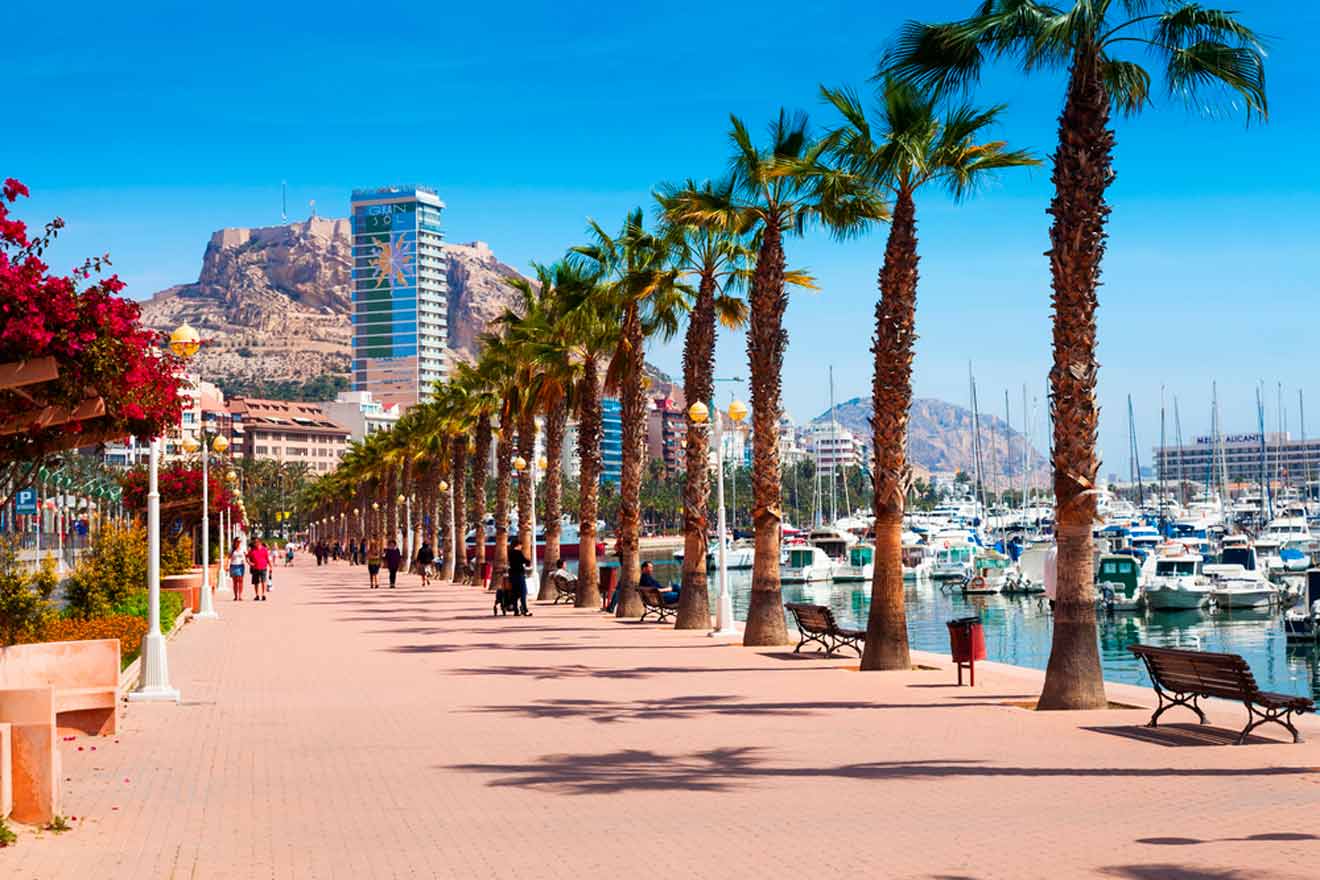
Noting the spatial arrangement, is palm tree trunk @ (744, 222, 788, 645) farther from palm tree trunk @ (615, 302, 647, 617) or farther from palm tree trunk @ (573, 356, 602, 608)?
palm tree trunk @ (573, 356, 602, 608)

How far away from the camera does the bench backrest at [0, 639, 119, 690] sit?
12896 mm

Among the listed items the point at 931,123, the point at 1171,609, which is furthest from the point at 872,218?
the point at 1171,609

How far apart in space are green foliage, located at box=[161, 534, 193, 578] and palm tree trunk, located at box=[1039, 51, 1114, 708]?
29.1 metres

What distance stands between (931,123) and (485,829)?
12.6 meters

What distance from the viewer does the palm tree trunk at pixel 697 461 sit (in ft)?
91.4

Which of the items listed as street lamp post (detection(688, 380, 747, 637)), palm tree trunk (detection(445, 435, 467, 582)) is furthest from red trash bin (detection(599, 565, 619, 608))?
palm tree trunk (detection(445, 435, 467, 582))

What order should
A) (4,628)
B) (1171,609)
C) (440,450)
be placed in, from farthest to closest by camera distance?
(440,450)
(1171,609)
(4,628)

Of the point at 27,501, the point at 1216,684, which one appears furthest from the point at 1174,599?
the point at 1216,684

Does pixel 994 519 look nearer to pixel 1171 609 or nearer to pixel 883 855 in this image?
pixel 1171 609

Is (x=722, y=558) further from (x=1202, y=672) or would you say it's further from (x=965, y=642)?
(x=1202, y=672)

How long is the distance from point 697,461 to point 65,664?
16.5 meters

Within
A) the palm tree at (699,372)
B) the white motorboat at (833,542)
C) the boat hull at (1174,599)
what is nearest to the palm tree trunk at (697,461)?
the palm tree at (699,372)

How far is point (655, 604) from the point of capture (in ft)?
103

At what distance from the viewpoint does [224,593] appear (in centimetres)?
5072
